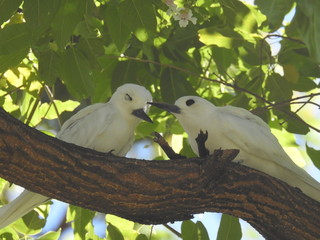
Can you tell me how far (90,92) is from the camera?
582 cm

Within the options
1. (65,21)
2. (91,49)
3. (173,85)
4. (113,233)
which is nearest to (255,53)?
(173,85)

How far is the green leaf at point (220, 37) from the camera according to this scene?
6035mm

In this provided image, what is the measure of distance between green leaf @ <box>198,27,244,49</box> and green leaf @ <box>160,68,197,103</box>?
752 mm

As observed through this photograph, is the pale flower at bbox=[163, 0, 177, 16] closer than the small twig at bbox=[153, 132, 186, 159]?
No

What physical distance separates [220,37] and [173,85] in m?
0.86

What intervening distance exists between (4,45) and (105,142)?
1.15 metres

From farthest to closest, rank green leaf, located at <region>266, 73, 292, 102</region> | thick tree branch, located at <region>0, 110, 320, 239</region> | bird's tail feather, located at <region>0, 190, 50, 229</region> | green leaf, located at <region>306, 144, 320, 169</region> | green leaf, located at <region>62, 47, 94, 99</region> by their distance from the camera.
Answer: green leaf, located at <region>266, 73, 292, 102</region> → green leaf, located at <region>306, 144, 320, 169</region> → green leaf, located at <region>62, 47, 94, 99</region> → bird's tail feather, located at <region>0, 190, 50, 229</region> → thick tree branch, located at <region>0, 110, 320, 239</region>

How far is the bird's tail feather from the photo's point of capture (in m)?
5.67

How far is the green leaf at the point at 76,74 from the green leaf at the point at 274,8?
2267 mm

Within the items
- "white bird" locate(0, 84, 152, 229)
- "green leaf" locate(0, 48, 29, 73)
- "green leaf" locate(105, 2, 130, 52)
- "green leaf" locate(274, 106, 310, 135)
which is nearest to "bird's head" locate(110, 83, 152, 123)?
"white bird" locate(0, 84, 152, 229)

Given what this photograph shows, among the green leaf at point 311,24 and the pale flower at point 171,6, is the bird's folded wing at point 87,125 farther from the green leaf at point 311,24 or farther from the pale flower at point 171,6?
the green leaf at point 311,24

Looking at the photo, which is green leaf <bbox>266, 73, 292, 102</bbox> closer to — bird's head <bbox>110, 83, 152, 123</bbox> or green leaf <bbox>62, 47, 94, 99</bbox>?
bird's head <bbox>110, 83, 152, 123</bbox>

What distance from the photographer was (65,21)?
16.8ft

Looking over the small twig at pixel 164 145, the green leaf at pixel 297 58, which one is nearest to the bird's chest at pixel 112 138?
the small twig at pixel 164 145
